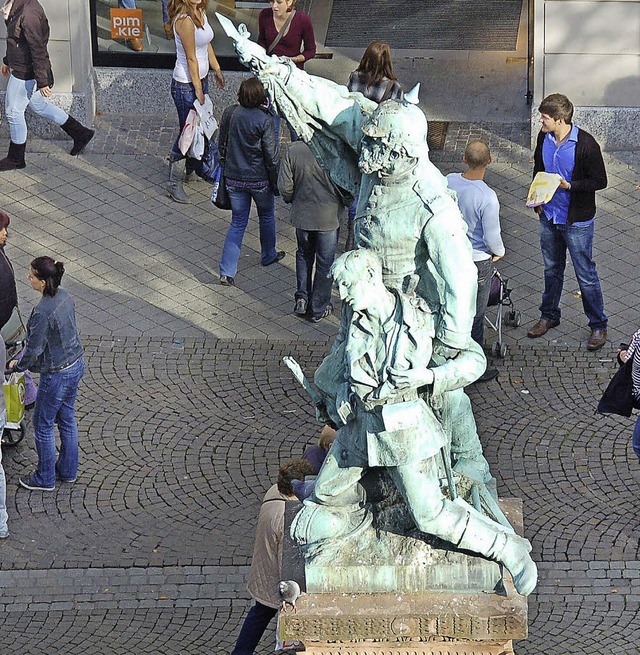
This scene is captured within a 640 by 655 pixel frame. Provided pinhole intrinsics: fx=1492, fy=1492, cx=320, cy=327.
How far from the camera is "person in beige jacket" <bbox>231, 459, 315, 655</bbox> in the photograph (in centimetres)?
779

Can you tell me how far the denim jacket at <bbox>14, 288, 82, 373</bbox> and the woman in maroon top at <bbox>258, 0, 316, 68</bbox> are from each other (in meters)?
5.16

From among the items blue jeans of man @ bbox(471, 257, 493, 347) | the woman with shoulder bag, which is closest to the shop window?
the woman with shoulder bag

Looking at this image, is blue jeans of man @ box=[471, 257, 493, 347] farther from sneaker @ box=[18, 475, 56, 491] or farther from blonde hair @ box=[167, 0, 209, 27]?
blonde hair @ box=[167, 0, 209, 27]

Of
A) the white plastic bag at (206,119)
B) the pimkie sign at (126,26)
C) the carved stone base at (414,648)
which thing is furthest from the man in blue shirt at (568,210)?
the pimkie sign at (126,26)

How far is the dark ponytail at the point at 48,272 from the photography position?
31.6 feet

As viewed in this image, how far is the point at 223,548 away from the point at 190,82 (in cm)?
594

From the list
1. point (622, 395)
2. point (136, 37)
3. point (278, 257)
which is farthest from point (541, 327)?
point (136, 37)

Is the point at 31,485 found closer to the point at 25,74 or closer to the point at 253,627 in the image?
the point at 253,627

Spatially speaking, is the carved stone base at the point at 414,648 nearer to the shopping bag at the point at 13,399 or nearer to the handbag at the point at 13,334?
the shopping bag at the point at 13,399

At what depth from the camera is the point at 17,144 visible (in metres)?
14.7

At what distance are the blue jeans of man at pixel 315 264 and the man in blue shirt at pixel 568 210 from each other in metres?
1.69

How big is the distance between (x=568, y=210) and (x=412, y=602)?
19.4ft

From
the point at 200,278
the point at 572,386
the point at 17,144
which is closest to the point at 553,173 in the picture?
the point at 572,386

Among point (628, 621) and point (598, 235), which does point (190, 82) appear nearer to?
point (598, 235)
